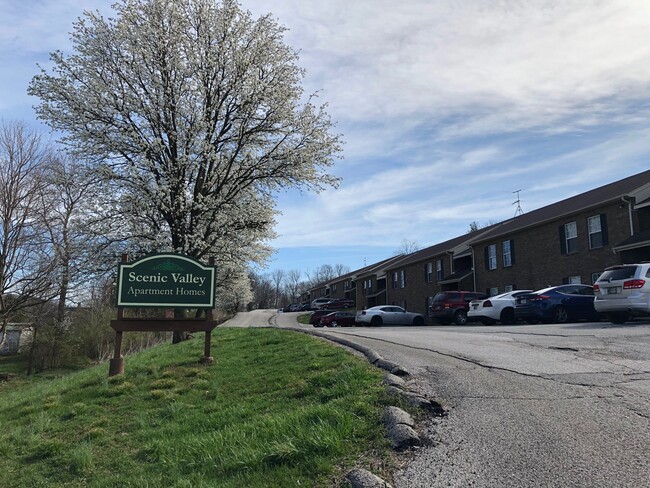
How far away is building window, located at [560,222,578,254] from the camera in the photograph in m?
25.6

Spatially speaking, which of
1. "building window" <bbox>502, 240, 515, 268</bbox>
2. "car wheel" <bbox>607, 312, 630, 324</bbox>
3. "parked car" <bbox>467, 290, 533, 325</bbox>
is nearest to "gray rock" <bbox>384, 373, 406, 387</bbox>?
"car wheel" <bbox>607, 312, 630, 324</bbox>

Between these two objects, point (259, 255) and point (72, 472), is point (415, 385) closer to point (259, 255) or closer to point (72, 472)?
point (72, 472)

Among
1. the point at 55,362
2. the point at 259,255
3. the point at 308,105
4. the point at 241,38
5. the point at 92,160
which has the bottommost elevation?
the point at 55,362

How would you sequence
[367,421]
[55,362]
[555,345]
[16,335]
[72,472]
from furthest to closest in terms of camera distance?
[16,335], [55,362], [555,345], [72,472], [367,421]

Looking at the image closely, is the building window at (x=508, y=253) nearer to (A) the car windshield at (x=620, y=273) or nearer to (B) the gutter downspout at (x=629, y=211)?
(B) the gutter downspout at (x=629, y=211)

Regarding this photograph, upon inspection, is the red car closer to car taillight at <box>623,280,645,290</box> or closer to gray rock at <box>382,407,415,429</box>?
car taillight at <box>623,280,645,290</box>

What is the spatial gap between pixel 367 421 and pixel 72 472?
11.2 ft

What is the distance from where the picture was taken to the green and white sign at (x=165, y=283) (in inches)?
444

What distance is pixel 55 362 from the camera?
1220 inches

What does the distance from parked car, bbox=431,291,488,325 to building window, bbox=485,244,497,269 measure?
6.69 m

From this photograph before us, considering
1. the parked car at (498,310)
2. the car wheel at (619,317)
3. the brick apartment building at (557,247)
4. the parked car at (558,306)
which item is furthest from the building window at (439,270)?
the car wheel at (619,317)

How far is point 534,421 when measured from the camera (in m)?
4.69

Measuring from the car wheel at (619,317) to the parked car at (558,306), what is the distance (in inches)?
137

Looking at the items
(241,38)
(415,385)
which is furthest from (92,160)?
(415,385)
